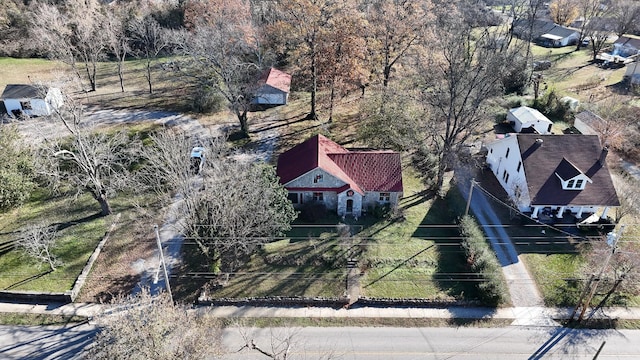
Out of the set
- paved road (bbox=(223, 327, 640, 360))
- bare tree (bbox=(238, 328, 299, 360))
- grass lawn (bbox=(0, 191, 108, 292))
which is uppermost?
grass lawn (bbox=(0, 191, 108, 292))

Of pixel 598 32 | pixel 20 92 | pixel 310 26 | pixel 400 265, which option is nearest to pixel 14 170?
pixel 20 92

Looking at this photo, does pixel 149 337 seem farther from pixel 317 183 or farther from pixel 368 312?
pixel 317 183

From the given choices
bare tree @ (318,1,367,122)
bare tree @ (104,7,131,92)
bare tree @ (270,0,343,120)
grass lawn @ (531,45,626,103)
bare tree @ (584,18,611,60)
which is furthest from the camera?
bare tree @ (584,18,611,60)

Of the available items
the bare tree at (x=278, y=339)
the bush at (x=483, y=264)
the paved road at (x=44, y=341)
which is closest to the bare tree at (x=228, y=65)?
the bush at (x=483, y=264)

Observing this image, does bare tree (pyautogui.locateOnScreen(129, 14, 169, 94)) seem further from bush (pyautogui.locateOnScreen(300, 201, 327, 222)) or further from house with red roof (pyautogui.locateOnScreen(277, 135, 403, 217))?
bush (pyautogui.locateOnScreen(300, 201, 327, 222))

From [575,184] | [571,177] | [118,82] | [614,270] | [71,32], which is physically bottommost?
[614,270]

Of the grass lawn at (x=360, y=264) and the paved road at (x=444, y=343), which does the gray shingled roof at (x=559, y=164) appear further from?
the paved road at (x=444, y=343)

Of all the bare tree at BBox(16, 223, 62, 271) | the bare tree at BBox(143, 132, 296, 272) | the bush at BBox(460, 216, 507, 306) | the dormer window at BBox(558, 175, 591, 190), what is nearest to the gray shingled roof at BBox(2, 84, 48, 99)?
the bare tree at BBox(16, 223, 62, 271)
